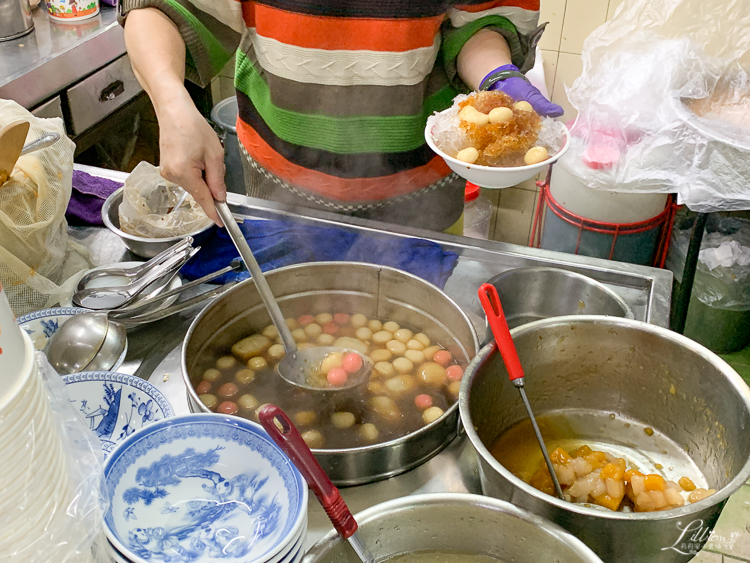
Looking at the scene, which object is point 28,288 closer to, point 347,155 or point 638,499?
point 347,155

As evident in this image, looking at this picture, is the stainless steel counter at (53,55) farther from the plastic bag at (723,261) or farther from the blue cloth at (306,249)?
the plastic bag at (723,261)

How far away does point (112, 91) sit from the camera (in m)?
2.83

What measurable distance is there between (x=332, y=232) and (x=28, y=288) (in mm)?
602

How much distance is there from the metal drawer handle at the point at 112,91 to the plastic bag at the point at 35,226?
1.60 meters

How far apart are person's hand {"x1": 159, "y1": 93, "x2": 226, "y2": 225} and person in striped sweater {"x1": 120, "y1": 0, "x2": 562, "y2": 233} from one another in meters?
0.12

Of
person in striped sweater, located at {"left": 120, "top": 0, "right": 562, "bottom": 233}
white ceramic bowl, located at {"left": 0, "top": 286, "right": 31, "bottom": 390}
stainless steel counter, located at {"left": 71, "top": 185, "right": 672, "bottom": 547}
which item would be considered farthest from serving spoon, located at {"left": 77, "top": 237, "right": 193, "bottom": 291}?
white ceramic bowl, located at {"left": 0, "top": 286, "right": 31, "bottom": 390}

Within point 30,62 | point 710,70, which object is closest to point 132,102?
point 30,62

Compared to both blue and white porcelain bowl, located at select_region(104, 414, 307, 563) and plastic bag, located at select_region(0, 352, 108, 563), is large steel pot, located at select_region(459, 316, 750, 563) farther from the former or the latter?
plastic bag, located at select_region(0, 352, 108, 563)

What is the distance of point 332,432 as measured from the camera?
42.5 inches

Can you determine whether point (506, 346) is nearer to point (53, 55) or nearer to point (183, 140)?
point (183, 140)

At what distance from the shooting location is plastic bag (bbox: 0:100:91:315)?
1.17m

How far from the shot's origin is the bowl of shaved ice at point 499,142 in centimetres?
119

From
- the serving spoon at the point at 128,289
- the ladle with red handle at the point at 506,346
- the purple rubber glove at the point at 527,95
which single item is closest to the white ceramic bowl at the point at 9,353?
the ladle with red handle at the point at 506,346

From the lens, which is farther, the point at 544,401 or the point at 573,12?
the point at 573,12
